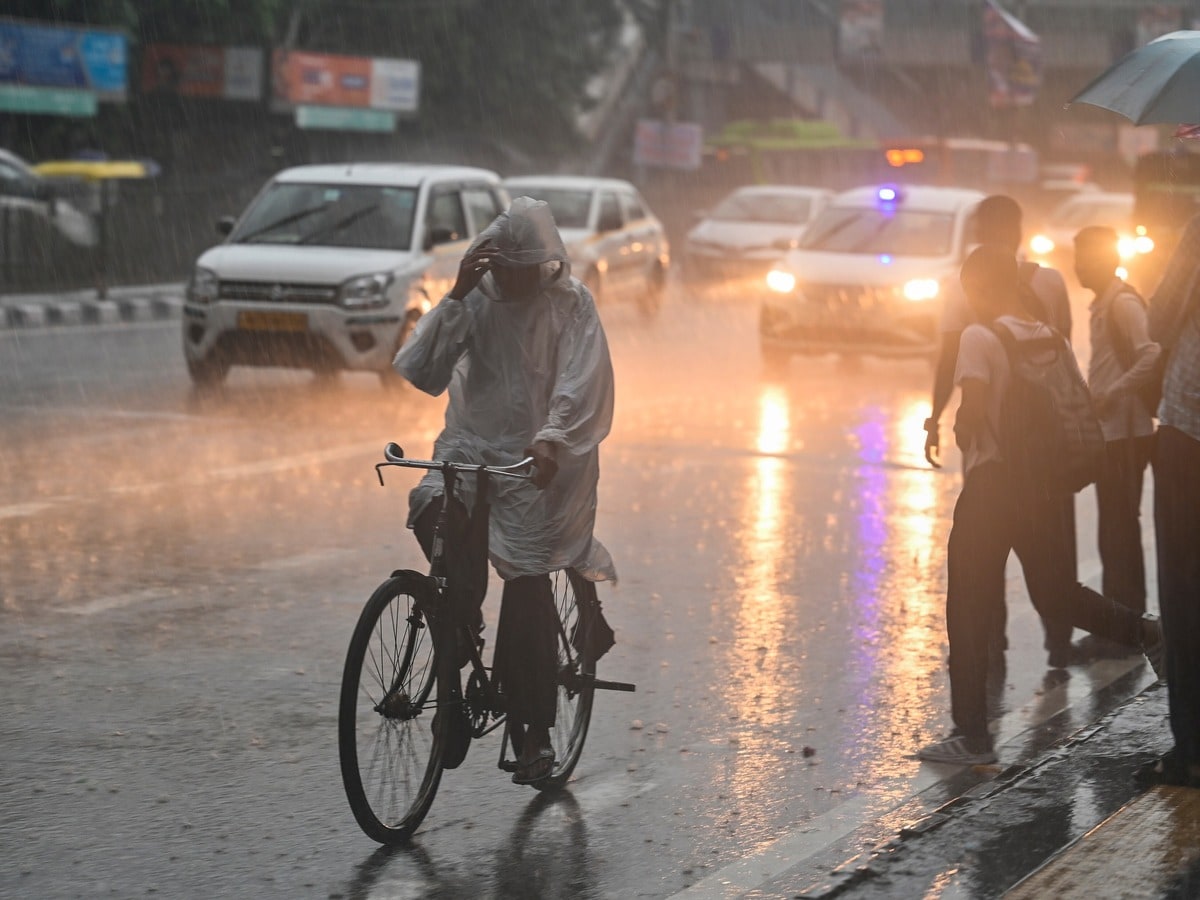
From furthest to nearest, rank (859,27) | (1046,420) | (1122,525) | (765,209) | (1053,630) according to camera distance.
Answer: (859,27) < (765,209) < (1122,525) < (1053,630) < (1046,420)

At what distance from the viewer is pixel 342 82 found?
1336 inches

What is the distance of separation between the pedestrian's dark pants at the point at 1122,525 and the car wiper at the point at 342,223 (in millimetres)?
9364

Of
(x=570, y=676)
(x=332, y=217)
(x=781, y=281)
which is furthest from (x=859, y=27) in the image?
(x=570, y=676)

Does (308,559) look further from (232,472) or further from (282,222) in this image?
(282,222)

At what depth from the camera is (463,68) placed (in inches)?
1507

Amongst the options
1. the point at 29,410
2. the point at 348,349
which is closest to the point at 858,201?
the point at 348,349

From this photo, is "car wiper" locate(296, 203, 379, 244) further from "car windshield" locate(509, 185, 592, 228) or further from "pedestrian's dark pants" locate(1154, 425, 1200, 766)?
"pedestrian's dark pants" locate(1154, 425, 1200, 766)

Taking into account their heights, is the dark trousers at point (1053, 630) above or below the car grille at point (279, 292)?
below

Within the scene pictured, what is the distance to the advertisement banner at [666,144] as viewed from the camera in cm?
3656

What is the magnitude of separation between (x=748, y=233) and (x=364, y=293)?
13.7 m

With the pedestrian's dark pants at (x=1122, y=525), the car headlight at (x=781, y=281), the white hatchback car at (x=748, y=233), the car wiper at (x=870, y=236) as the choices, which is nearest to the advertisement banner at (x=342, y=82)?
the white hatchback car at (x=748, y=233)

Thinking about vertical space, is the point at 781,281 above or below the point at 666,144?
below

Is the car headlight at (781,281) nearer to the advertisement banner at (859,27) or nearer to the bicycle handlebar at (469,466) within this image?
the bicycle handlebar at (469,466)

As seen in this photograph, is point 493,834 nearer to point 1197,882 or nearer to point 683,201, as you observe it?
point 1197,882
